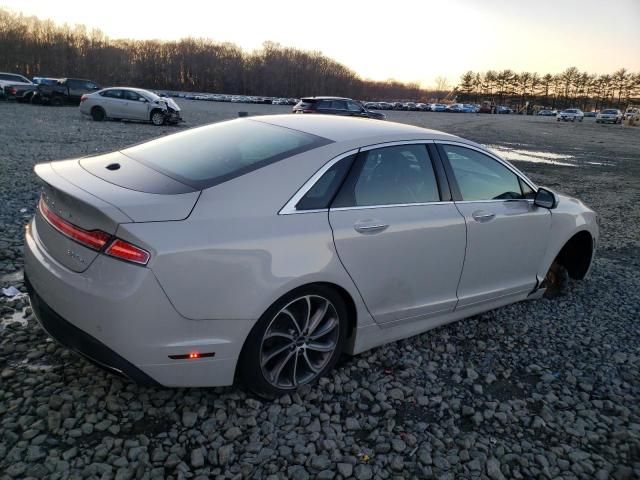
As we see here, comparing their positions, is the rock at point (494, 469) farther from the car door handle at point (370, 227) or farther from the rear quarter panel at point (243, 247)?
the car door handle at point (370, 227)

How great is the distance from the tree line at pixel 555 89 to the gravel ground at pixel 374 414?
408 ft

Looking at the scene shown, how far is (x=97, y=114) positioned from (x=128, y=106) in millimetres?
1379

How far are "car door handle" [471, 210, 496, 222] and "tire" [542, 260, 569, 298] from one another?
1689mm

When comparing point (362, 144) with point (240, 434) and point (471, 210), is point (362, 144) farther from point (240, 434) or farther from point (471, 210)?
point (240, 434)

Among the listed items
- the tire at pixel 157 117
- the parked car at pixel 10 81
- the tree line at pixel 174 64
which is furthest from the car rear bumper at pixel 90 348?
the tree line at pixel 174 64

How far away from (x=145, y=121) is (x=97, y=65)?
79370 mm

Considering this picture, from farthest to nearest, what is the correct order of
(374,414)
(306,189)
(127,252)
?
1. (374,414)
2. (306,189)
3. (127,252)

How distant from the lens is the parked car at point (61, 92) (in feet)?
87.3

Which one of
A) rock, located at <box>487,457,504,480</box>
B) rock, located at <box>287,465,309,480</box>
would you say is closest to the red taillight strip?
rock, located at <box>287,465,309,480</box>

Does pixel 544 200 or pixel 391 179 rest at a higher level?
pixel 391 179

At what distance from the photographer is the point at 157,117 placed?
20.0 metres

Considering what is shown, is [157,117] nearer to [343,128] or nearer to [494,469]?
[343,128]

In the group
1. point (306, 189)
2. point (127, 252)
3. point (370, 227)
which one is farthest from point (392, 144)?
point (127, 252)

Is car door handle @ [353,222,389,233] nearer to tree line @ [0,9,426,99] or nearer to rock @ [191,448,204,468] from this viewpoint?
rock @ [191,448,204,468]
